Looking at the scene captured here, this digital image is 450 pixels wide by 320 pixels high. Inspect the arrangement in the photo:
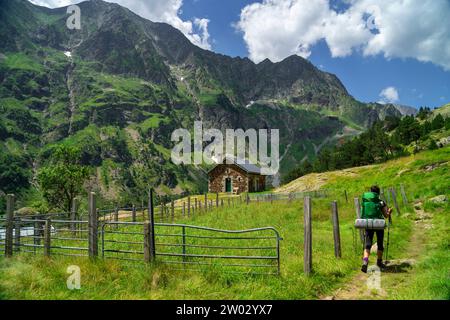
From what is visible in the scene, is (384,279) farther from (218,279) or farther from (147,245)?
(147,245)

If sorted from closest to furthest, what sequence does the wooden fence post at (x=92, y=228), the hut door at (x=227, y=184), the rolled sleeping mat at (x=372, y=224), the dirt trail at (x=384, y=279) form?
the dirt trail at (x=384, y=279), the rolled sleeping mat at (x=372, y=224), the wooden fence post at (x=92, y=228), the hut door at (x=227, y=184)

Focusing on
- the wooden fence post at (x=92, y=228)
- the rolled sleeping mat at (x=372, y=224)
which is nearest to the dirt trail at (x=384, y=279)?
the rolled sleeping mat at (x=372, y=224)

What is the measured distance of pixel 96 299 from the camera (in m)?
7.27

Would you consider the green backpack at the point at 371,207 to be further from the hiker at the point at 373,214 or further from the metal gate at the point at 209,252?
the metal gate at the point at 209,252

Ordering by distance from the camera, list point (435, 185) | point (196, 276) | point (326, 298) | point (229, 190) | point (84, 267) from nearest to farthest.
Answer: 1. point (326, 298)
2. point (196, 276)
3. point (84, 267)
4. point (435, 185)
5. point (229, 190)

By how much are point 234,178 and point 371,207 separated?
6079 centimetres

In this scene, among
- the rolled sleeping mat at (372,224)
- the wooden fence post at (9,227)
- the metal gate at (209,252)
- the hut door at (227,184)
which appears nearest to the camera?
the metal gate at (209,252)

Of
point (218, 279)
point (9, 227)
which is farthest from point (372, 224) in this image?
point (9, 227)

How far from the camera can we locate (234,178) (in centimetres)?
7125

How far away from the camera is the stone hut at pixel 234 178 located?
7019 centimetres

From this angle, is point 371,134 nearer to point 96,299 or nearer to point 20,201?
point 96,299

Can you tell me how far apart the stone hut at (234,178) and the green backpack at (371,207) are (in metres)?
58.5

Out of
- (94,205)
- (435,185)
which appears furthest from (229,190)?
(94,205)

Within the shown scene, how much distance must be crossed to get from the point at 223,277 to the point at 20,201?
199246 mm
